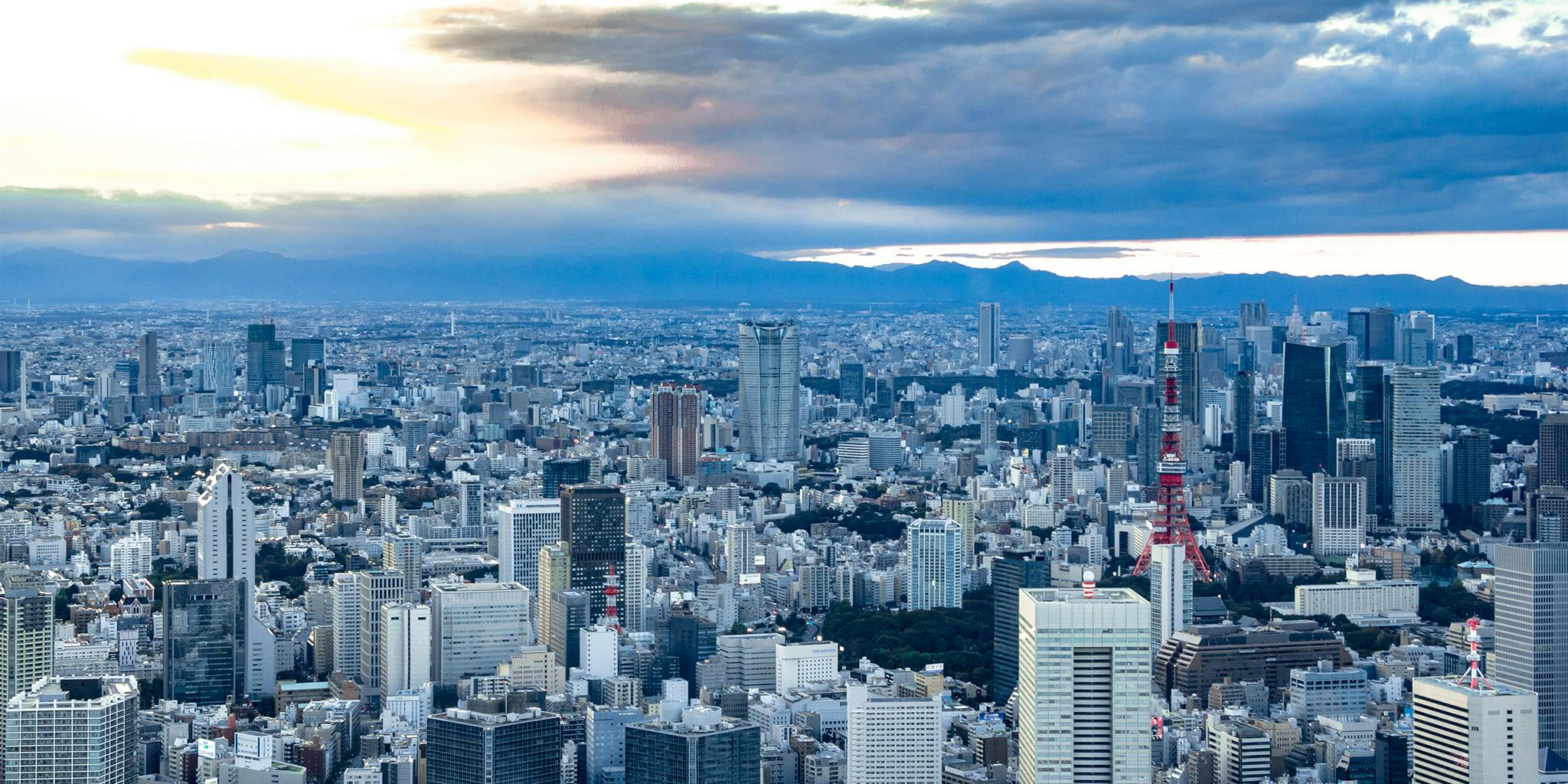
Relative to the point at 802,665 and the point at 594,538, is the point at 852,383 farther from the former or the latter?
the point at 802,665

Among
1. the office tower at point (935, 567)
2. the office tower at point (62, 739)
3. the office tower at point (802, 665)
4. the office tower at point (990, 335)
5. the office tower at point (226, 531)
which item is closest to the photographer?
the office tower at point (62, 739)

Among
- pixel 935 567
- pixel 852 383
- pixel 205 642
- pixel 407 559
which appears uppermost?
pixel 852 383

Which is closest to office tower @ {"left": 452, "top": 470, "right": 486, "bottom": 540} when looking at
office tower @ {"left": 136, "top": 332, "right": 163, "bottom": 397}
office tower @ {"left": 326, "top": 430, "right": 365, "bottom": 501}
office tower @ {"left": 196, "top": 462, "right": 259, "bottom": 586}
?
office tower @ {"left": 326, "top": 430, "right": 365, "bottom": 501}

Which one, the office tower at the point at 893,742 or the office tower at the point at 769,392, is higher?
the office tower at the point at 769,392

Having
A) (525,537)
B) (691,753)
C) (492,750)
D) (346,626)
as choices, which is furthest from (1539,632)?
(525,537)

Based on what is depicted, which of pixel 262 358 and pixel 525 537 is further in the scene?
pixel 262 358

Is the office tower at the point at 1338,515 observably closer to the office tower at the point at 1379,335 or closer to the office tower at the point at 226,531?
the office tower at the point at 1379,335

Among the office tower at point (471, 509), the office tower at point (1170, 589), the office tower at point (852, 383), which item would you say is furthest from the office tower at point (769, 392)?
the office tower at point (1170, 589)
